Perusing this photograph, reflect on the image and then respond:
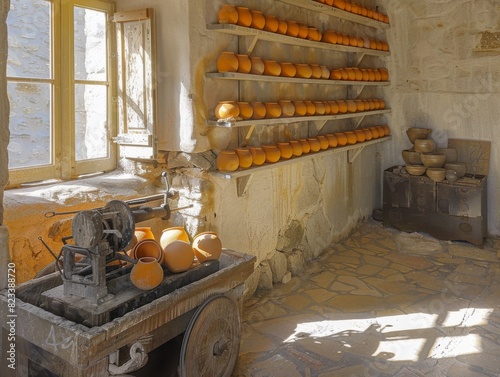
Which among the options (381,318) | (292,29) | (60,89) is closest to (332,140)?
(292,29)

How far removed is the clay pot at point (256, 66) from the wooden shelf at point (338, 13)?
0.82 metres

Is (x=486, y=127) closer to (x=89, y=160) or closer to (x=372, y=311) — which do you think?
(x=372, y=311)

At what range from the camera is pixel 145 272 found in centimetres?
224

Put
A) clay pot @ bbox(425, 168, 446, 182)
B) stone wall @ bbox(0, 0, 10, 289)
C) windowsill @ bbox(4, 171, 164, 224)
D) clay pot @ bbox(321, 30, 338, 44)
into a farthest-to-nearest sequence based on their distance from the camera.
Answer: clay pot @ bbox(425, 168, 446, 182)
clay pot @ bbox(321, 30, 338, 44)
windowsill @ bbox(4, 171, 164, 224)
stone wall @ bbox(0, 0, 10, 289)

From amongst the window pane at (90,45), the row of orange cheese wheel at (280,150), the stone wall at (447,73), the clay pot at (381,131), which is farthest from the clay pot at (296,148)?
the stone wall at (447,73)

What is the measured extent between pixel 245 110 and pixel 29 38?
1.62m

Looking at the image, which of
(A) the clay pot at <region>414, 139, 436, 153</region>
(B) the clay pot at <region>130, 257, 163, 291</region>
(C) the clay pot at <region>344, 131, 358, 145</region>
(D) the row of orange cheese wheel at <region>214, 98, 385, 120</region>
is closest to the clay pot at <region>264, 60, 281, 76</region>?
(D) the row of orange cheese wheel at <region>214, 98, 385, 120</region>

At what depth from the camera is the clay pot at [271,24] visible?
3.82 m

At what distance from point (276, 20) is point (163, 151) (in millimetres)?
1499

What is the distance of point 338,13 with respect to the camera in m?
4.96

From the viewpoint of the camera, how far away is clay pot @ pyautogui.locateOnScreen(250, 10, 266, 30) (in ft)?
12.1

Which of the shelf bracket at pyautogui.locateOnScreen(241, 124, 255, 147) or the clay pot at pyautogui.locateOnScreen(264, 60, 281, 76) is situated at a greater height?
the clay pot at pyautogui.locateOnScreen(264, 60, 281, 76)

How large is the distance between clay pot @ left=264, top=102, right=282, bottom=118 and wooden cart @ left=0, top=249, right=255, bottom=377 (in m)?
1.57

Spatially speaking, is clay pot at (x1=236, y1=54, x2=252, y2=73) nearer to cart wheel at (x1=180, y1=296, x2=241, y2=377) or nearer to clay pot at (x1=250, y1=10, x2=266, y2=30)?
clay pot at (x1=250, y1=10, x2=266, y2=30)
